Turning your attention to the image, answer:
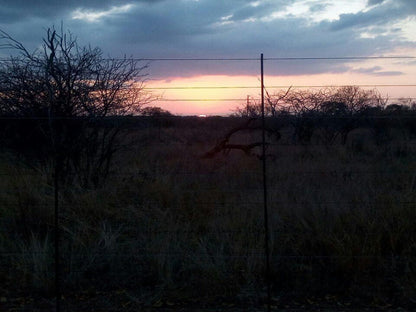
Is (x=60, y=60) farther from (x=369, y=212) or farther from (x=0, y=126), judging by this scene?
(x=369, y=212)

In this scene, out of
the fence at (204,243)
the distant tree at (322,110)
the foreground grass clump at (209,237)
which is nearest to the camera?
the fence at (204,243)

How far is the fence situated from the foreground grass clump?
0.02 m

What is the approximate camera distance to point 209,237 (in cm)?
665

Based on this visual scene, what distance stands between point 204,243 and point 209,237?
226mm

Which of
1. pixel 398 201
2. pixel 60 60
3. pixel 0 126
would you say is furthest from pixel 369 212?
pixel 0 126

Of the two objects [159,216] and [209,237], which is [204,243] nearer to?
[209,237]

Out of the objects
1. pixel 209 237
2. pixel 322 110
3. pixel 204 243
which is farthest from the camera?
Answer: pixel 322 110

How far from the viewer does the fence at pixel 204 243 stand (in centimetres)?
581

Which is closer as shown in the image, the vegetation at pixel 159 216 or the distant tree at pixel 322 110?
the vegetation at pixel 159 216

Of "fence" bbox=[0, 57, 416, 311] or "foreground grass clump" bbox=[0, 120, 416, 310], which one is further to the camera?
"foreground grass clump" bbox=[0, 120, 416, 310]

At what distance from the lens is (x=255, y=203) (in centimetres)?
695

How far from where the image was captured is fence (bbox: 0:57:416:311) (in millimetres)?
5812

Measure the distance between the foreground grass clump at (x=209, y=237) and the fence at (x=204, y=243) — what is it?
15mm

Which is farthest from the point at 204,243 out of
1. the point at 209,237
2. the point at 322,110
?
the point at 322,110
